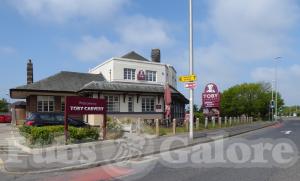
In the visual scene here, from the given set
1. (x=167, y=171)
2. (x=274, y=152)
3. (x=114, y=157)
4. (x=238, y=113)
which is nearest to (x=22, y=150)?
(x=114, y=157)

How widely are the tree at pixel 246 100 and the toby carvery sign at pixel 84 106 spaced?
63.7m

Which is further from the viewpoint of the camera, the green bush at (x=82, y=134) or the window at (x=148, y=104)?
the window at (x=148, y=104)

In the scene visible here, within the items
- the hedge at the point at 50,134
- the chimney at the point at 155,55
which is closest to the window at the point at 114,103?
the chimney at the point at 155,55

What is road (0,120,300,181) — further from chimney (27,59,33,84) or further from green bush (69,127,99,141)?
chimney (27,59,33,84)

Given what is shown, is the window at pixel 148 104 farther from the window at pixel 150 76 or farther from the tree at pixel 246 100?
the tree at pixel 246 100

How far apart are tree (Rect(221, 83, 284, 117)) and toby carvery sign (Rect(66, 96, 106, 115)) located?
63707mm

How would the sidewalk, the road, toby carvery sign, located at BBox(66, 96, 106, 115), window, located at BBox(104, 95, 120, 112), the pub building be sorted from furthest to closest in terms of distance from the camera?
1. window, located at BBox(104, 95, 120, 112)
2. the pub building
3. toby carvery sign, located at BBox(66, 96, 106, 115)
4. the sidewalk
5. the road

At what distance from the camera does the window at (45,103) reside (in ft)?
126

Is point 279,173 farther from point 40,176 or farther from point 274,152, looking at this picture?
point 40,176

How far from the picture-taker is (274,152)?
1441 centimetres

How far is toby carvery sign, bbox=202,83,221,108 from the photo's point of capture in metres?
37.8

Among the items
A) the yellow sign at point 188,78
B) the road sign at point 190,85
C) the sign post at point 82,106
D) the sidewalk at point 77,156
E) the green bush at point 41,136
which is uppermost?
the yellow sign at point 188,78

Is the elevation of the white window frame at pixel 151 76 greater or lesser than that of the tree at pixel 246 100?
greater

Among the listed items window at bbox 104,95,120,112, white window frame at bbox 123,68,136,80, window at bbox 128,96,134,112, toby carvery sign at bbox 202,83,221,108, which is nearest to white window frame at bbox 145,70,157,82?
white window frame at bbox 123,68,136,80
